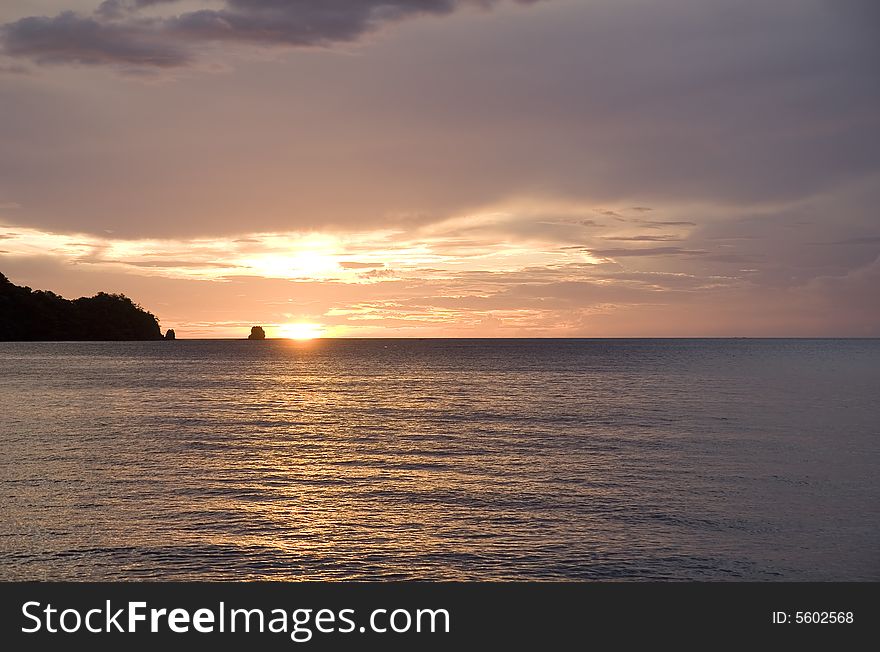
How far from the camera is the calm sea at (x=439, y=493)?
2239 centimetres

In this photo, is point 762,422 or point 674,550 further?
point 762,422

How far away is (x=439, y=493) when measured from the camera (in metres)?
32.0

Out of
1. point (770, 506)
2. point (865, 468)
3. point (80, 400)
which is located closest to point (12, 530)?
point (770, 506)

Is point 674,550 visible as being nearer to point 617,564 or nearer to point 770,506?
point 617,564

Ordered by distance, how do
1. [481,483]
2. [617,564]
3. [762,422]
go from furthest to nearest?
[762,422] → [481,483] → [617,564]

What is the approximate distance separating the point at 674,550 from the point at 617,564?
2677mm

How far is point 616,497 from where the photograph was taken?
31188 millimetres

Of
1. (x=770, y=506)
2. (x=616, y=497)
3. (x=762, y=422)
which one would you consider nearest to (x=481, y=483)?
(x=616, y=497)

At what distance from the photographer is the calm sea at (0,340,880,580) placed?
2239 centimetres

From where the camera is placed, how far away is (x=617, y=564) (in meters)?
22.0
